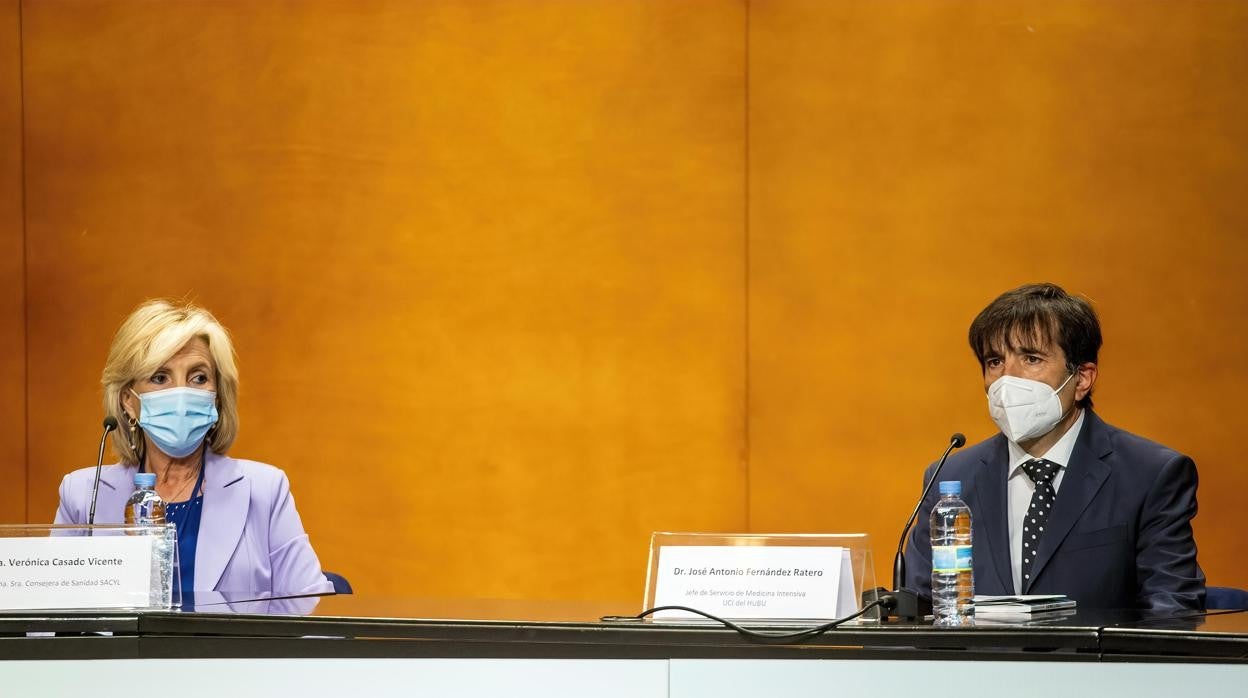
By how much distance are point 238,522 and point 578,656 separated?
1.35 metres

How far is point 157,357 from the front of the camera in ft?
9.93

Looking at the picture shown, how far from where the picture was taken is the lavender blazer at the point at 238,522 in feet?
9.78

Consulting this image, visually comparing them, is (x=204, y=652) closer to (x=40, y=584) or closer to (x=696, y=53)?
(x=40, y=584)

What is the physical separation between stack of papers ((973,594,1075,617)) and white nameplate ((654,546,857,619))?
251mm

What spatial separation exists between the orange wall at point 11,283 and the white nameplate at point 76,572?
2.59m

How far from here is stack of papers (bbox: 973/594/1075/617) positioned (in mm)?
2061

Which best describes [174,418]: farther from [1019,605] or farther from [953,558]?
[1019,605]

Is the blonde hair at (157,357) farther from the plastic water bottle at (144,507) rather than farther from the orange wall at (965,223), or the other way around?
the orange wall at (965,223)

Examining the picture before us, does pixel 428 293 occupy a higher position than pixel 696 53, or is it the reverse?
pixel 696 53

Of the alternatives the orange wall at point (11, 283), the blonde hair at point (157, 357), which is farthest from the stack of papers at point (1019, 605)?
the orange wall at point (11, 283)

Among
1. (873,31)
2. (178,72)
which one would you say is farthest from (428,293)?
(873,31)

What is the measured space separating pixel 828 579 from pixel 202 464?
5.72 ft

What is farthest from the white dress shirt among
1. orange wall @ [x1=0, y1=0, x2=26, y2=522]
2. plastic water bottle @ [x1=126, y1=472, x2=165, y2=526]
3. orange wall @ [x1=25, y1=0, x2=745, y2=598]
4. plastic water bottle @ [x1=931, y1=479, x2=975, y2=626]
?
orange wall @ [x1=0, y1=0, x2=26, y2=522]

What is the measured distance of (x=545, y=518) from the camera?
14.6 ft
